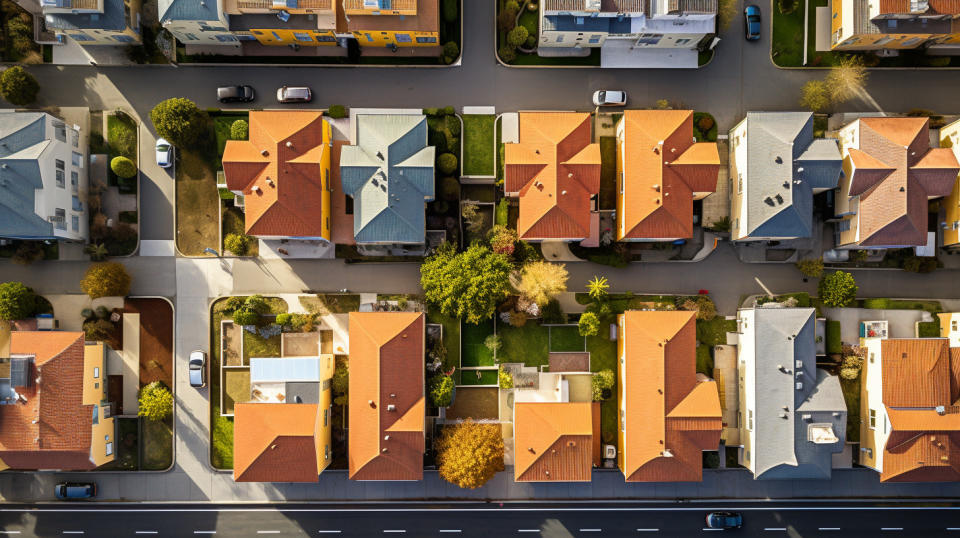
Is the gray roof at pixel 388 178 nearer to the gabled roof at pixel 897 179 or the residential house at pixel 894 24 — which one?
the gabled roof at pixel 897 179

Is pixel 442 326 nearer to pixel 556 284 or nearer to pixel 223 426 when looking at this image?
pixel 556 284

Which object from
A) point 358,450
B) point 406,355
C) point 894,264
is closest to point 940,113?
point 894,264

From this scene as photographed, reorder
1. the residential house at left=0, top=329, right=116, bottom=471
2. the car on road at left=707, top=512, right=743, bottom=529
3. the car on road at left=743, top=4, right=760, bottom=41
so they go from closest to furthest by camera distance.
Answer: the residential house at left=0, top=329, right=116, bottom=471 < the car on road at left=707, top=512, right=743, bottom=529 < the car on road at left=743, top=4, right=760, bottom=41

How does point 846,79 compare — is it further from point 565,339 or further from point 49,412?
point 49,412

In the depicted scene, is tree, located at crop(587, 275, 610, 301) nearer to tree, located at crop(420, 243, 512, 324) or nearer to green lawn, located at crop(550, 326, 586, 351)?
green lawn, located at crop(550, 326, 586, 351)

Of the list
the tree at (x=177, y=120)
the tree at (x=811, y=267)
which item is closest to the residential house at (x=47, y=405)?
the tree at (x=177, y=120)

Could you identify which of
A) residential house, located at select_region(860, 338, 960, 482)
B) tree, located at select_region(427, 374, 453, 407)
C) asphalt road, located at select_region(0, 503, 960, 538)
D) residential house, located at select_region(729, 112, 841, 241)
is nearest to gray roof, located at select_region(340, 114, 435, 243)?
tree, located at select_region(427, 374, 453, 407)

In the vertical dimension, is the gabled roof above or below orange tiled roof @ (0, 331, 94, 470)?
above
